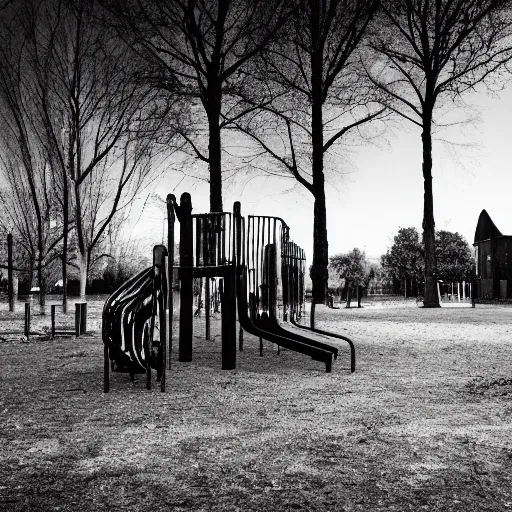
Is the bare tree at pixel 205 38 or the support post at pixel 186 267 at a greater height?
the bare tree at pixel 205 38

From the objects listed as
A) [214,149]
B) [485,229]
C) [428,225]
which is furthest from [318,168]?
[485,229]

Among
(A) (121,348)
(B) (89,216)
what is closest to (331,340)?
(A) (121,348)

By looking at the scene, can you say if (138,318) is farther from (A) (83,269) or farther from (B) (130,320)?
(A) (83,269)

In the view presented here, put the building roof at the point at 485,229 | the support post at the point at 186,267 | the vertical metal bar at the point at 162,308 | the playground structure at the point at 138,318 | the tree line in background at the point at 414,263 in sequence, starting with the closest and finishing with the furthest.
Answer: the vertical metal bar at the point at 162,308
the playground structure at the point at 138,318
the support post at the point at 186,267
the building roof at the point at 485,229
the tree line in background at the point at 414,263

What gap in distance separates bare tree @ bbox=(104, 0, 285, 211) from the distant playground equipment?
778cm

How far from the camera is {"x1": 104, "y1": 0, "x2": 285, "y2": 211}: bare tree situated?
1628 centimetres

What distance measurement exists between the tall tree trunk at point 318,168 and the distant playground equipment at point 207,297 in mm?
9681

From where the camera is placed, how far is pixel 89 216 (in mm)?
19359

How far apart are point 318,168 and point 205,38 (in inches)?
208

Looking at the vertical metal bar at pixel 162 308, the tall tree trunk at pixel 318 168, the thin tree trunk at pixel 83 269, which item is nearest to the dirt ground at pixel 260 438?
the vertical metal bar at pixel 162 308

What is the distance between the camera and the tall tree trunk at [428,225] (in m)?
21.0

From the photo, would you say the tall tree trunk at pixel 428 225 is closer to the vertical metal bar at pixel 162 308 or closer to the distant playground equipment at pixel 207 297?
the distant playground equipment at pixel 207 297

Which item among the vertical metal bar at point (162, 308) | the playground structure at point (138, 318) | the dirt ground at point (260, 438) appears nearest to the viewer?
the dirt ground at point (260, 438)

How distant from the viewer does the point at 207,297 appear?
31.4ft
